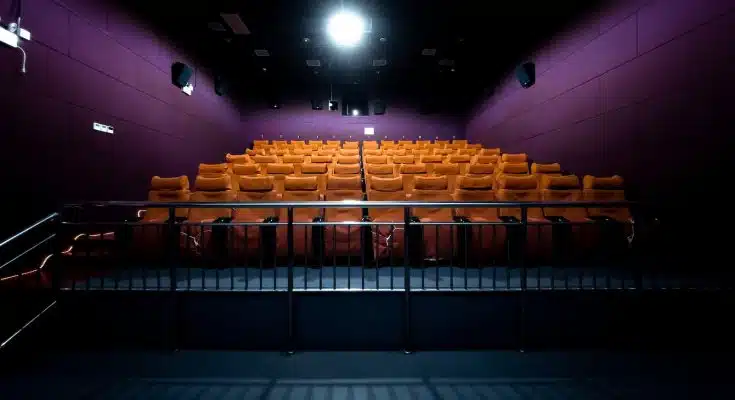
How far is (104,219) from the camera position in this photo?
4379 millimetres

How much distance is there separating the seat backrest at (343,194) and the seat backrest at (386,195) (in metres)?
0.14

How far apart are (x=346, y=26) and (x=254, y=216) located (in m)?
4.42

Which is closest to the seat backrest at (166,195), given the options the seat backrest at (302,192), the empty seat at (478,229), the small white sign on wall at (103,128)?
the seat backrest at (302,192)

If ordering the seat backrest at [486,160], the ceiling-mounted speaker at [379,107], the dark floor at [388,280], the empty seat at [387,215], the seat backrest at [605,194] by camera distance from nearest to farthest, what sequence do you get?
the dark floor at [388,280] < the empty seat at [387,215] < the seat backrest at [605,194] < the seat backrest at [486,160] < the ceiling-mounted speaker at [379,107]

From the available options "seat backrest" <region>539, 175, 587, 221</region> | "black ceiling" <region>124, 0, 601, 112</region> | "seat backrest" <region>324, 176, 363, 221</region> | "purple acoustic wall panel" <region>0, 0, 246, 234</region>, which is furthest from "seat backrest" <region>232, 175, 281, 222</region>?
"black ceiling" <region>124, 0, 601, 112</region>

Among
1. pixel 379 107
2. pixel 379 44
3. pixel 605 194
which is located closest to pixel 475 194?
pixel 605 194

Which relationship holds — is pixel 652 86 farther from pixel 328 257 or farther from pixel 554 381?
pixel 328 257

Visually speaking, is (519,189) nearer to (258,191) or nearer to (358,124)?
(258,191)

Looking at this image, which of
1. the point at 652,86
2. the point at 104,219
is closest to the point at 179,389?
the point at 104,219

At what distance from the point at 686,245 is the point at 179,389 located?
429 centimetres

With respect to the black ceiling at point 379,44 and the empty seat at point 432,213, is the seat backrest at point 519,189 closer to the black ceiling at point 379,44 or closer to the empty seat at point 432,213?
the empty seat at point 432,213

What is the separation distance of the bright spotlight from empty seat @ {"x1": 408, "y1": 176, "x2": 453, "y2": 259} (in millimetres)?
4060

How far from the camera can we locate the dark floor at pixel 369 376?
2084mm

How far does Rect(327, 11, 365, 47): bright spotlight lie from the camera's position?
6.42 metres
